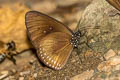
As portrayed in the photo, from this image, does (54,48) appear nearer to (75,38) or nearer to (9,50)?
(75,38)

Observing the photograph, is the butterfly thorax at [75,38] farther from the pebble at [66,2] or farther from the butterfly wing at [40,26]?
the pebble at [66,2]

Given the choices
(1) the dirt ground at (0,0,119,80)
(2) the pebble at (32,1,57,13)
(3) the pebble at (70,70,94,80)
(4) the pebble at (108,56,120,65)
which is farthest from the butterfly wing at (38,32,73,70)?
(2) the pebble at (32,1,57,13)

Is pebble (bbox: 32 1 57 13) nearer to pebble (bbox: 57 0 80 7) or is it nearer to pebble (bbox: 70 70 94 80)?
pebble (bbox: 57 0 80 7)

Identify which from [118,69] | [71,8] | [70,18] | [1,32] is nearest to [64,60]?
[118,69]

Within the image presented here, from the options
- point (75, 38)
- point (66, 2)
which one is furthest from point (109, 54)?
point (66, 2)

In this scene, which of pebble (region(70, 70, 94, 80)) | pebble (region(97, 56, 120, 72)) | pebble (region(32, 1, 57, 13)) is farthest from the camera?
pebble (region(32, 1, 57, 13))

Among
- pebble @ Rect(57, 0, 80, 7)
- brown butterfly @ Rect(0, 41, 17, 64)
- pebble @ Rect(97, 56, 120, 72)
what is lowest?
brown butterfly @ Rect(0, 41, 17, 64)

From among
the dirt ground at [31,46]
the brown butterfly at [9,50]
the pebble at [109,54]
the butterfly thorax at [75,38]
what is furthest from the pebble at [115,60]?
the brown butterfly at [9,50]
